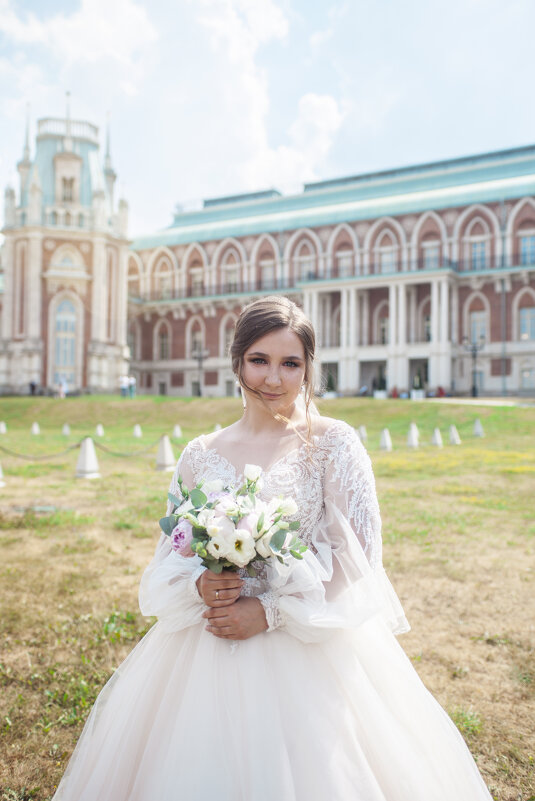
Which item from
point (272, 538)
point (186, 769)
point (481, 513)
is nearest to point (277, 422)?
point (272, 538)

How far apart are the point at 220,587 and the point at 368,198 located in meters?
47.8

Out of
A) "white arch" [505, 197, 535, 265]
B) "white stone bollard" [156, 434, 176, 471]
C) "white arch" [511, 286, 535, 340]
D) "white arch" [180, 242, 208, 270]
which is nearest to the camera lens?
"white stone bollard" [156, 434, 176, 471]

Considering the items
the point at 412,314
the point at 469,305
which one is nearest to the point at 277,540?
the point at 412,314

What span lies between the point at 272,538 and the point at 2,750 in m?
2.15

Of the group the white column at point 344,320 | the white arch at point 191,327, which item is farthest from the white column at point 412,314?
the white arch at point 191,327

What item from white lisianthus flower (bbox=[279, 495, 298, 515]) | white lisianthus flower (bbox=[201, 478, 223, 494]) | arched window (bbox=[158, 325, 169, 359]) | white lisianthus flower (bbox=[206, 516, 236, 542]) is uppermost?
arched window (bbox=[158, 325, 169, 359])

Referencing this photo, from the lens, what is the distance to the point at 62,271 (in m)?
39.9

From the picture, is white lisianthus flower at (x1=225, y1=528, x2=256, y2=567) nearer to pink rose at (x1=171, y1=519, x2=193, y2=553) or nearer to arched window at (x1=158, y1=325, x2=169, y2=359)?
pink rose at (x1=171, y1=519, x2=193, y2=553)

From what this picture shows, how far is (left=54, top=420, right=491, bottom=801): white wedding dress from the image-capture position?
190 centimetres

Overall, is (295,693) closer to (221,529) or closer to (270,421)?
(221,529)

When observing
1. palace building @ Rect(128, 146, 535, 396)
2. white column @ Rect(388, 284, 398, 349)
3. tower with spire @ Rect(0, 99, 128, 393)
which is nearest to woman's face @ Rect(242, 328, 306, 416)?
palace building @ Rect(128, 146, 535, 396)

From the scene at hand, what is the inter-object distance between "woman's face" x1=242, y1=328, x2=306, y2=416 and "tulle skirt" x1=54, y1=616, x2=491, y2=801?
84cm

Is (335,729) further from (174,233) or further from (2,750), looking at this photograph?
(174,233)

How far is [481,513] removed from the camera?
8281mm
